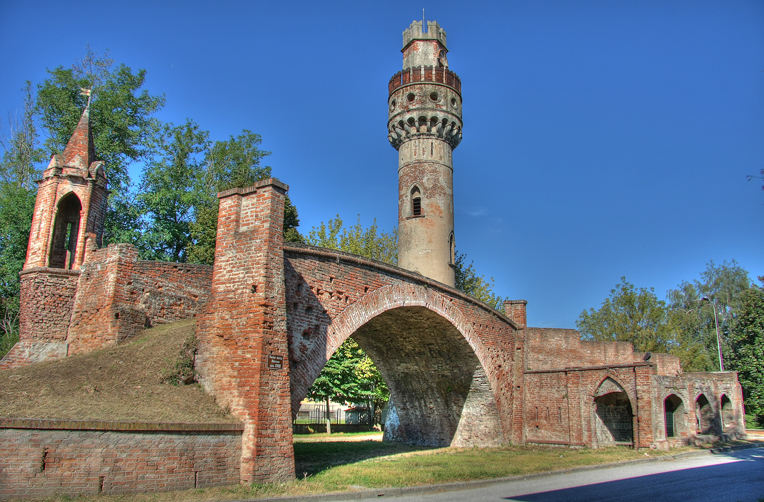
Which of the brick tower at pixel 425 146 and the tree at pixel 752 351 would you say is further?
the tree at pixel 752 351

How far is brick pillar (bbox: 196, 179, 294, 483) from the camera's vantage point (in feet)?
32.6

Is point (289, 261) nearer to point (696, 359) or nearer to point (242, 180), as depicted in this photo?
point (242, 180)

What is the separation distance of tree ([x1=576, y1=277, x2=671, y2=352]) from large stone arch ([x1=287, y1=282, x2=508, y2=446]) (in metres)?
15.6

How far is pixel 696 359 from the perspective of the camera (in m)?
31.9

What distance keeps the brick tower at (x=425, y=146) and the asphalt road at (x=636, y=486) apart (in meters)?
12.7

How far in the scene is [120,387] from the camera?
34.1ft

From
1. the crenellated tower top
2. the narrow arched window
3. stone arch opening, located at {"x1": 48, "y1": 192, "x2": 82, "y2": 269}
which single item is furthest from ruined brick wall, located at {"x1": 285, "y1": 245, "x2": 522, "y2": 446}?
the crenellated tower top

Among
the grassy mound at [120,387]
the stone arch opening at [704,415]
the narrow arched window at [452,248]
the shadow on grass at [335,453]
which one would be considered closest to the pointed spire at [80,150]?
the grassy mound at [120,387]

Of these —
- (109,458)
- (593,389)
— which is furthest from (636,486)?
(109,458)

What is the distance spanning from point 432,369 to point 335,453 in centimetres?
441

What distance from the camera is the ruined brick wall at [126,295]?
13555 mm

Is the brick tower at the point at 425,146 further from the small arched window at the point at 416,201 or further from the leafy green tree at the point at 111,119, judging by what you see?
the leafy green tree at the point at 111,119

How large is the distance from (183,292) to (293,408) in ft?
16.9

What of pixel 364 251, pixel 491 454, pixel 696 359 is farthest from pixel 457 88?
pixel 696 359
